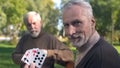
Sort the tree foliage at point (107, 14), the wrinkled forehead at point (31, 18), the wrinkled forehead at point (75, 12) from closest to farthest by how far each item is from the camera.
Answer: the wrinkled forehead at point (75, 12) → the wrinkled forehead at point (31, 18) → the tree foliage at point (107, 14)

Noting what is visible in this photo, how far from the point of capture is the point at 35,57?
14.8ft

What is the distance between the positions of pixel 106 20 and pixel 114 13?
2.03 metres

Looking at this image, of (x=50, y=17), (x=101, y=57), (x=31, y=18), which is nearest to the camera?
(x=101, y=57)

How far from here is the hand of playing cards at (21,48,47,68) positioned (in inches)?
178

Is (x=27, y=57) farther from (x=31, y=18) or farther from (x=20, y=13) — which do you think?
(x=20, y=13)

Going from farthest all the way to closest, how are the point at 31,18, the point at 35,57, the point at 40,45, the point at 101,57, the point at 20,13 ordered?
the point at 20,13 < the point at 40,45 < the point at 31,18 < the point at 35,57 < the point at 101,57

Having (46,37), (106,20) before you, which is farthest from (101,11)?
(46,37)

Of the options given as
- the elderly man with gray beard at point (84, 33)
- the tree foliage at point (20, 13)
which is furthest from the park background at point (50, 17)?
the elderly man with gray beard at point (84, 33)

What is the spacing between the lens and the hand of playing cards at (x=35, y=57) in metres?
4.52

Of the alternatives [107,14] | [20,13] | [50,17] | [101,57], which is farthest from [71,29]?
[50,17]

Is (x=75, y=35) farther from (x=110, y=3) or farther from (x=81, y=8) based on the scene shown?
(x=110, y=3)

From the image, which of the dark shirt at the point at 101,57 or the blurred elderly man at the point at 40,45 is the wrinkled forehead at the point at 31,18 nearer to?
the blurred elderly man at the point at 40,45

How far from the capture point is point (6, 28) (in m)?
70.7

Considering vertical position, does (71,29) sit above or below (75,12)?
below
